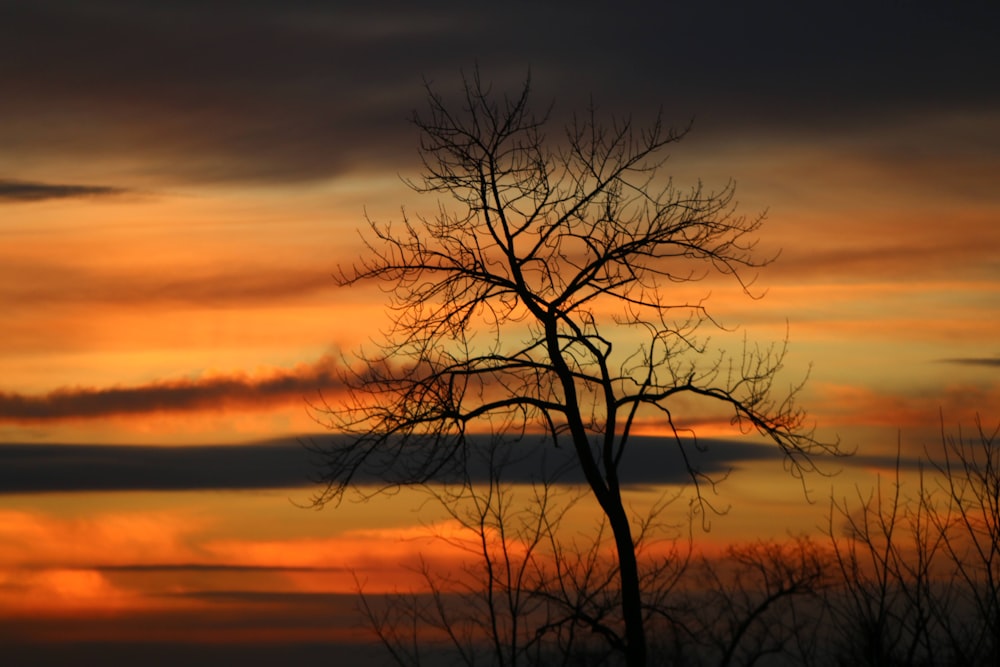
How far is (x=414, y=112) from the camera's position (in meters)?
15.1

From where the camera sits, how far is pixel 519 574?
16391 millimetres

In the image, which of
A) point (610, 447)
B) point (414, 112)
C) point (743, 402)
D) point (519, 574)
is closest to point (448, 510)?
point (519, 574)

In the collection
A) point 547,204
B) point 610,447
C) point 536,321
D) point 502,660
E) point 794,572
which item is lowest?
point 502,660

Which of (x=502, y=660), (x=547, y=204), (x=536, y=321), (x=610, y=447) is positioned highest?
(x=547, y=204)

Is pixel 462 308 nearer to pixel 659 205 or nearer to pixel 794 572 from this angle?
pixel 659 205

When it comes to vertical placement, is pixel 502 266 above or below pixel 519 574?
above

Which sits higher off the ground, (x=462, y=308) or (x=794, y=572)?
(x=462, y=308)

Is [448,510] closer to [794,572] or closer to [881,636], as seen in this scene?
[794,572]

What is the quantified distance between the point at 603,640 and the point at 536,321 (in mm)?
3850

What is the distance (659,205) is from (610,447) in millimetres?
2954

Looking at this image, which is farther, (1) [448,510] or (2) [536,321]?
(1) [448,510]

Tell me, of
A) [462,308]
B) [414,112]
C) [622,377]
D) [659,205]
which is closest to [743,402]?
[622,377]

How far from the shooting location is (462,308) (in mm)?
15078

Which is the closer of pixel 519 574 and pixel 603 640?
pixel 603 640
